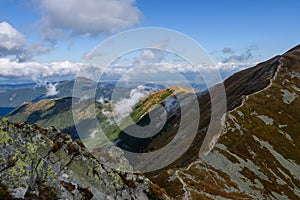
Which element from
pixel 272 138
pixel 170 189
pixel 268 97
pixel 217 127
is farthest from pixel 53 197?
pixel 268 97

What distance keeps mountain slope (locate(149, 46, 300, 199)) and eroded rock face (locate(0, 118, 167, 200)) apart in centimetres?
3952

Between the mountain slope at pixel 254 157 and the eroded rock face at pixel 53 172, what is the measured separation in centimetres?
3952

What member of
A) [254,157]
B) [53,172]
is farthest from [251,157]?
[53,172]

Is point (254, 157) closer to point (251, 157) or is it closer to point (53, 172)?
point (251, 157)

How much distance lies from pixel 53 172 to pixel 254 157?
A: 97.3m

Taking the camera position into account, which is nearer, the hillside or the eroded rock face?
the eroded rock face

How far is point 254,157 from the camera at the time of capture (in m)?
109

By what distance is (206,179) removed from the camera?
268 ft

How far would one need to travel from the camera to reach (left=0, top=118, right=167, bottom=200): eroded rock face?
21.9 metres

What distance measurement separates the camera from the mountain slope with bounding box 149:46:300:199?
77.8 metres

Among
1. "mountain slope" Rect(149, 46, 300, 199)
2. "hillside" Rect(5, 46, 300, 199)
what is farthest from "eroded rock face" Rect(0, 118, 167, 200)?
"mountain slope" Rect(149, 46, 300, 199)

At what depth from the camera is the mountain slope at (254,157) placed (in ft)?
255

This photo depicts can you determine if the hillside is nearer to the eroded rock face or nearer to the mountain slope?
the mountain slope

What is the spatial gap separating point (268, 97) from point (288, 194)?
2522 inches
